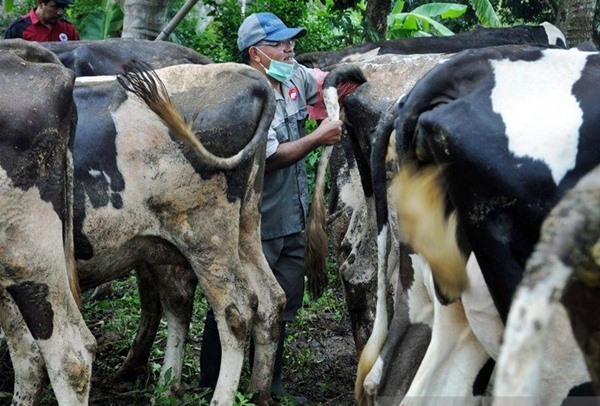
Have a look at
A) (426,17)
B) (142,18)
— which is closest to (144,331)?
(142,18)

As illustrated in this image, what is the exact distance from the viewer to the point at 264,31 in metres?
6.70

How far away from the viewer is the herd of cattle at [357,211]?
345cm

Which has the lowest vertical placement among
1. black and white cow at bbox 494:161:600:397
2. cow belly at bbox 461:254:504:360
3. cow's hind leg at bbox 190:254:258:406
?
cow's hind leg at bbox 190:254:258:406

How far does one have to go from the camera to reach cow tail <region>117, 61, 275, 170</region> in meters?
5.52

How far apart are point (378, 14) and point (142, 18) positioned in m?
2.36

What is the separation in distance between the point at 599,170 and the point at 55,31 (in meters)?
7.85

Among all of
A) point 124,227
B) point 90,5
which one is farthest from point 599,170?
point 90,5

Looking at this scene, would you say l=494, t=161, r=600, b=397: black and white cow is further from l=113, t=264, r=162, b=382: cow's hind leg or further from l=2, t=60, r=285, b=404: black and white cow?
l=113, t=264, r=162, b=382: cow's hind leg

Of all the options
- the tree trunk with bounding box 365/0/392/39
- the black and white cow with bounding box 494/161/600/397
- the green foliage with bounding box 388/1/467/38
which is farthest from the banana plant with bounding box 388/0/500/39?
the black and white cow with bounding box 494/161/600/397

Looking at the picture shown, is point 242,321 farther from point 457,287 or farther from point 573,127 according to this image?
point 573,127

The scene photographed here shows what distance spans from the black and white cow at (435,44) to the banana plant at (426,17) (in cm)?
339

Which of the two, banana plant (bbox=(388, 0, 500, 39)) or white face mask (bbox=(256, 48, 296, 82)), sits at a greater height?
white face mask (bbox=(256, 48, 296, 82))

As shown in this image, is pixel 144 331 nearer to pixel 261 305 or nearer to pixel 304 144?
pixel 261 305

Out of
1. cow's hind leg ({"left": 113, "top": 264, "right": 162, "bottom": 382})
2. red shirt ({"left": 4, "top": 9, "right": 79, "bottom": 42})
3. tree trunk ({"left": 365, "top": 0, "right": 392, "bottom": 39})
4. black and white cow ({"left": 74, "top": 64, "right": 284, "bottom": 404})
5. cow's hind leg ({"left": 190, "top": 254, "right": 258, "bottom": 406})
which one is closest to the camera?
black and white cow ({"left": 74, "top": 64, "right": 284, "bottom": 404})
